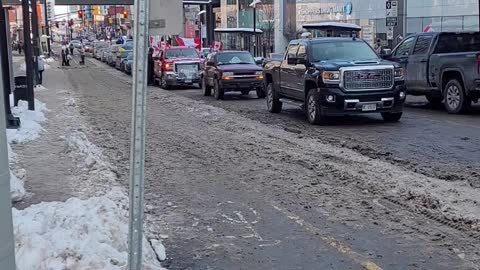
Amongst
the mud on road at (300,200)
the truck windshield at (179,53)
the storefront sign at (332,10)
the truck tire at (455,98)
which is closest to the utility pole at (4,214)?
the mud on road at (300,200)

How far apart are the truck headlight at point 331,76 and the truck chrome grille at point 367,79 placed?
0.15 metres

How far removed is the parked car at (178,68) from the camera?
1144 inches

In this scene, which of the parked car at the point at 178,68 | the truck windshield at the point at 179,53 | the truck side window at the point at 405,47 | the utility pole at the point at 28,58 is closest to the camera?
the utility pole at the point at 28,58

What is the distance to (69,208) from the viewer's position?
262 inches

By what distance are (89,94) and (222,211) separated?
18.9 metres

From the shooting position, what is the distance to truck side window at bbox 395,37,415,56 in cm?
1806

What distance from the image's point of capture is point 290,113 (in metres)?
18.0

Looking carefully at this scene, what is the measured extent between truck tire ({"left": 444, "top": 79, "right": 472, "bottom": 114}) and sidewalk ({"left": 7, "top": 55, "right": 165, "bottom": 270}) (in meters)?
8.64

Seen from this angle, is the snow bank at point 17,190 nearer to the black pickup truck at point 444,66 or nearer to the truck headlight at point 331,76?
the truck headlight at point 331,76

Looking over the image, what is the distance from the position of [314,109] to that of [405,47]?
15.7ft

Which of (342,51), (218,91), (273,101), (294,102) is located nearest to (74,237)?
(342,51)

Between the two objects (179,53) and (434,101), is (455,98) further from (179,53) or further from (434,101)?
(179,53)

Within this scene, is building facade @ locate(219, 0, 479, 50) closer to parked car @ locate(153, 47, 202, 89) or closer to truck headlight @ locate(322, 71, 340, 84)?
parked car @ locate(153, 47, 202, 89)

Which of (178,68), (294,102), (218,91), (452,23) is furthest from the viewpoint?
(452,23)
